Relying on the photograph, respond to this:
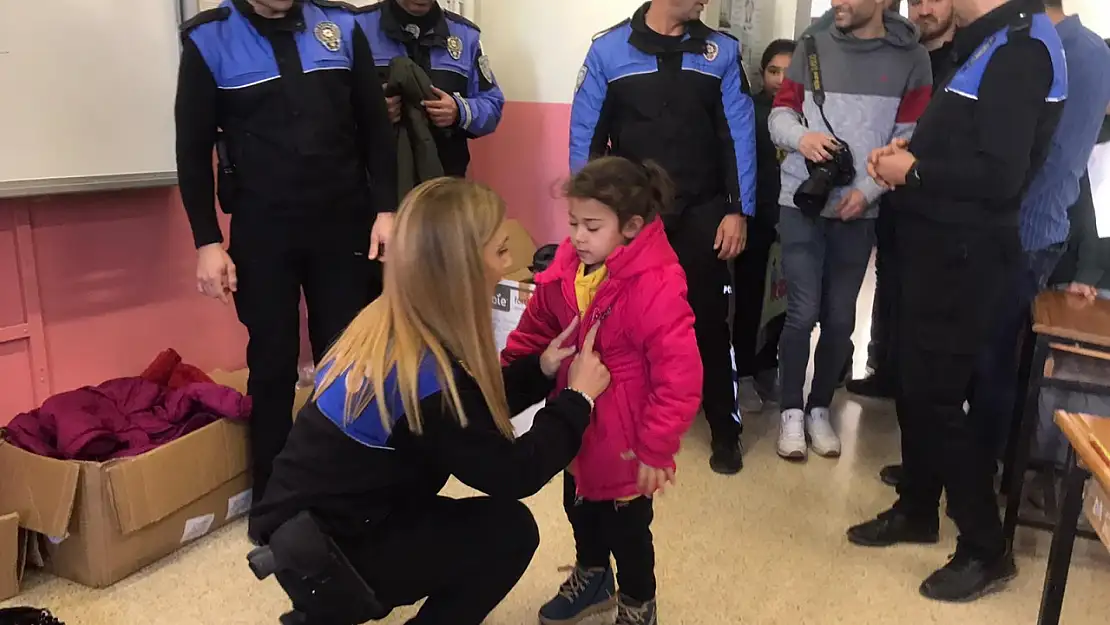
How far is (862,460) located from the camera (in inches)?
101

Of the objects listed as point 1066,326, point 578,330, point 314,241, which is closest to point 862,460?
point 1066,326

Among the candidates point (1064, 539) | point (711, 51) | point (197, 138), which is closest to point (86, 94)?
point (197, 138)

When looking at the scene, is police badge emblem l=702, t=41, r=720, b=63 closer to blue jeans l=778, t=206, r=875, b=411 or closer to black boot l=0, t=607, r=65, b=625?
blue jeans l=778, t=206, r=875, b=411

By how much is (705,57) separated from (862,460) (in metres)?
1.25

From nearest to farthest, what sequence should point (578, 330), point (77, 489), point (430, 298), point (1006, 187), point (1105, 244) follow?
point (430, 298)
point (578, 330)
point (1006, 187)
point (77, 489)
point (1105, 244)

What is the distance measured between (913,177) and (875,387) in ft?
5.01

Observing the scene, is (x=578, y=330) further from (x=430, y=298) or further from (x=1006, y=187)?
(x=1006, y=187)

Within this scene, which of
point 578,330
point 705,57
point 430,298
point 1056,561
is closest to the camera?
point 430,298

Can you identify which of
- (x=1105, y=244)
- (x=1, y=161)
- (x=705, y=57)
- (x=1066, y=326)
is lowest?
(x=1066, y=326)

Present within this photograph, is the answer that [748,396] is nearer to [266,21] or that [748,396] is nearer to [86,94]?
[266,21]

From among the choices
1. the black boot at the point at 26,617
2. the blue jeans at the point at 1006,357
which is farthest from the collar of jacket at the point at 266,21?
the blue jeans at the point at 1006,357

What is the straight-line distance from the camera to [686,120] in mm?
2312

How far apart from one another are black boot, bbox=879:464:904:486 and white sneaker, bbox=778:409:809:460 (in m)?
0.22

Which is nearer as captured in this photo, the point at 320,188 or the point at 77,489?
the point at 77,489
